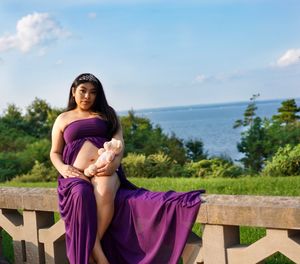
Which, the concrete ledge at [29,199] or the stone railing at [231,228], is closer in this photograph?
the stone railing at [231,228]

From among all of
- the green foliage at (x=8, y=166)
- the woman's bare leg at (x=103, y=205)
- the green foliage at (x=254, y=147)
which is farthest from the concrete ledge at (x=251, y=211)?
the green foliage at (x=8, y=166)

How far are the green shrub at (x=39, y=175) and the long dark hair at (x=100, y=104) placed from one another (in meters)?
9.65

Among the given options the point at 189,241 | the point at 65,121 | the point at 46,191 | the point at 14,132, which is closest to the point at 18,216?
the point at 46,191

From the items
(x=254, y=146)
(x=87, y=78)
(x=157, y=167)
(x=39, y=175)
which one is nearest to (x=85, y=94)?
(x=87, y=78)

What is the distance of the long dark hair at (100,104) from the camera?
14.2 ft

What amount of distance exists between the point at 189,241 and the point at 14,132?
15.2m

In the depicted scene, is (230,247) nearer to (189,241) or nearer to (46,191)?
(189,241)

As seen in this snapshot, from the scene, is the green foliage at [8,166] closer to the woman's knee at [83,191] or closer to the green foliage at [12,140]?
the green foliage at [12,140]

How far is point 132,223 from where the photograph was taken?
157 inches

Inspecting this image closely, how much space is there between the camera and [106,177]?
402 centimetres

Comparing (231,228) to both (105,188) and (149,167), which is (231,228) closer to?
(105,188)

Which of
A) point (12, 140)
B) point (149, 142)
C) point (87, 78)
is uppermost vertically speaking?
point (87, 78)

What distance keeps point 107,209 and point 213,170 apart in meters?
9.54

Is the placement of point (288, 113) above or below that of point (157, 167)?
above
